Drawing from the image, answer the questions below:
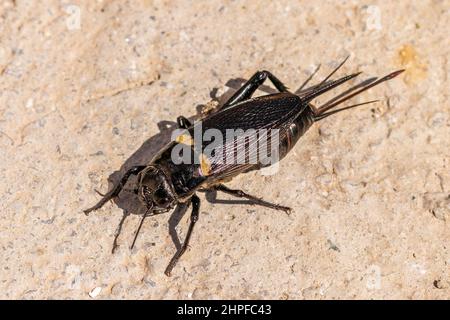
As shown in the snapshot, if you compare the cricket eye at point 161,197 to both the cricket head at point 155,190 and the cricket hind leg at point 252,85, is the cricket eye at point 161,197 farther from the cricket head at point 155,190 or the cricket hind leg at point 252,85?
the cricket hind leg at point 252,85

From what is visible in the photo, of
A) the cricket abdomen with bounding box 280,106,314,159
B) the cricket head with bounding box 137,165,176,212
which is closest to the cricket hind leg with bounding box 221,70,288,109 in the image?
the cricket abdomen with bounding box 280,106,314,159

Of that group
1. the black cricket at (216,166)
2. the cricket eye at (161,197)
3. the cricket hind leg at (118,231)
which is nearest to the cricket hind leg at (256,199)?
the black cricket at (216,166)

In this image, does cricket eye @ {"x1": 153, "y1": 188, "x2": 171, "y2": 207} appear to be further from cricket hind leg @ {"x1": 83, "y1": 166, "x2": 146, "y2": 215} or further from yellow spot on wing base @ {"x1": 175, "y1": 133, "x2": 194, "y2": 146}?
yellow spot on wing base @ {"x1": 175, "y1": 133, "x2": 194, "y2": 146}

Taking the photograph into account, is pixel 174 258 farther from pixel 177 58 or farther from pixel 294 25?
pixel 294 25

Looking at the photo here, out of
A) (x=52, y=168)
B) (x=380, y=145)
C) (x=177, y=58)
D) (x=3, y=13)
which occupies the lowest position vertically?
(x=380, y=145)

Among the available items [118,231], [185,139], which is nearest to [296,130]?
[185,139]

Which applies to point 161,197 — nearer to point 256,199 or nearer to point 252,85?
point 256,199
